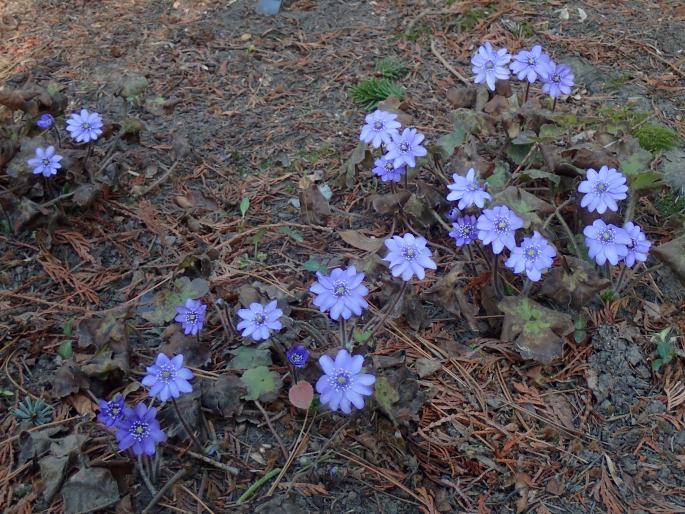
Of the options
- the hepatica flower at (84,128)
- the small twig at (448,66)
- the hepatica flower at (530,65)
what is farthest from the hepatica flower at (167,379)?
the small twig at (448,66)

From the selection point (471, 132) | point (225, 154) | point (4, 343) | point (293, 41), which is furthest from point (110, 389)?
point (293, 41)

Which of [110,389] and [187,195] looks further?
[187,195]

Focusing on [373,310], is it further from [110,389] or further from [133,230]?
[133,230]

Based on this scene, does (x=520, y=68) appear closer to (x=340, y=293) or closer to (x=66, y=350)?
(x=340, y=293)

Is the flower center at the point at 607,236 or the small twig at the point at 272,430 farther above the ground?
the flower center at the point at 607,236

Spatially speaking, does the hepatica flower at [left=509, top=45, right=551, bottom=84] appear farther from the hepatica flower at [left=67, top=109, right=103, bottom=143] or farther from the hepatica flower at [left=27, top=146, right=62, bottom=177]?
the hepatica flower at [left=27, top=146, right=62, bottom=177]

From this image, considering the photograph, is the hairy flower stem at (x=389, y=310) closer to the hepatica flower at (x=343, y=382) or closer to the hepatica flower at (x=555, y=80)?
the hepatica flower at (x=343, y=382)
